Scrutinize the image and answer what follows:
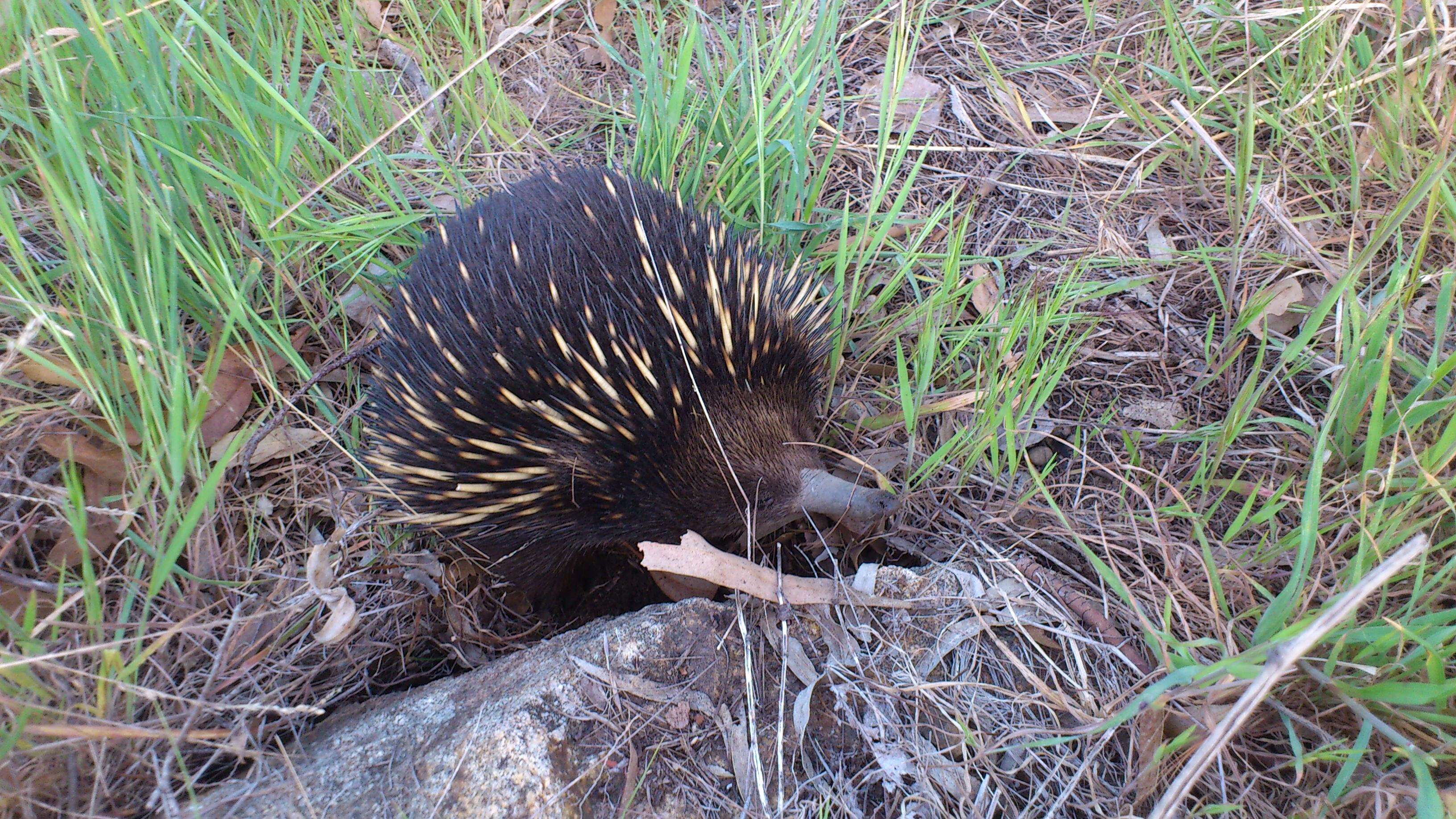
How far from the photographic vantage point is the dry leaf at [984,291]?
194 centimetres

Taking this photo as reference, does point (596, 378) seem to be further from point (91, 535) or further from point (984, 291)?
point (984, 291)

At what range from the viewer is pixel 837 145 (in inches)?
84.7

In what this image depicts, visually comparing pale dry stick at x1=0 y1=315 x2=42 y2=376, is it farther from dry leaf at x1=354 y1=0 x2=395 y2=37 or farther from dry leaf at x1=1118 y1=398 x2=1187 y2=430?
dry leaf at x1=1118 y1=398 x2=1187 y2=430

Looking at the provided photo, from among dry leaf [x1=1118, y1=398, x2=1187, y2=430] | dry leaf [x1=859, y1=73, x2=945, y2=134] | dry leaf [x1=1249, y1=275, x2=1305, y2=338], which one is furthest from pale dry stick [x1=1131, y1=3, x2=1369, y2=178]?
dry leaf [x1=1118, y1=398, x2=1187, y2=430]

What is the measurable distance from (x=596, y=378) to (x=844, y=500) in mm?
515

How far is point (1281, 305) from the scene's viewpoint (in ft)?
5.70

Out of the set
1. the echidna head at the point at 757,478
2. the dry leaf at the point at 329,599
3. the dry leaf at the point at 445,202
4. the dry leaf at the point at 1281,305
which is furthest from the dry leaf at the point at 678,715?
the dry leaf at the point at 445,202

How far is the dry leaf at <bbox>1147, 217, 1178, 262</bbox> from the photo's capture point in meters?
1.90

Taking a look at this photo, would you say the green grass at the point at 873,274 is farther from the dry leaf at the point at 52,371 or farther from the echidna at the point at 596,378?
the echidna at the point at 596,378

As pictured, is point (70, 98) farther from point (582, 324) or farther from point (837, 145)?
point (837, 145)

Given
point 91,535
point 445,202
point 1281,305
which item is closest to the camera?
point 91,535

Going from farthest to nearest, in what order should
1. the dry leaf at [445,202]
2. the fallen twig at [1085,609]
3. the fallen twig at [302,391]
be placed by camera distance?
the dry leaf at [445,202], the fallen twig at [302,391], the fallen twig at [1085,609]

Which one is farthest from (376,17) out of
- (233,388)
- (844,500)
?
(844,500)

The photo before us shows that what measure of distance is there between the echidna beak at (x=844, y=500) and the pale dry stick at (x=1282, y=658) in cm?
71
